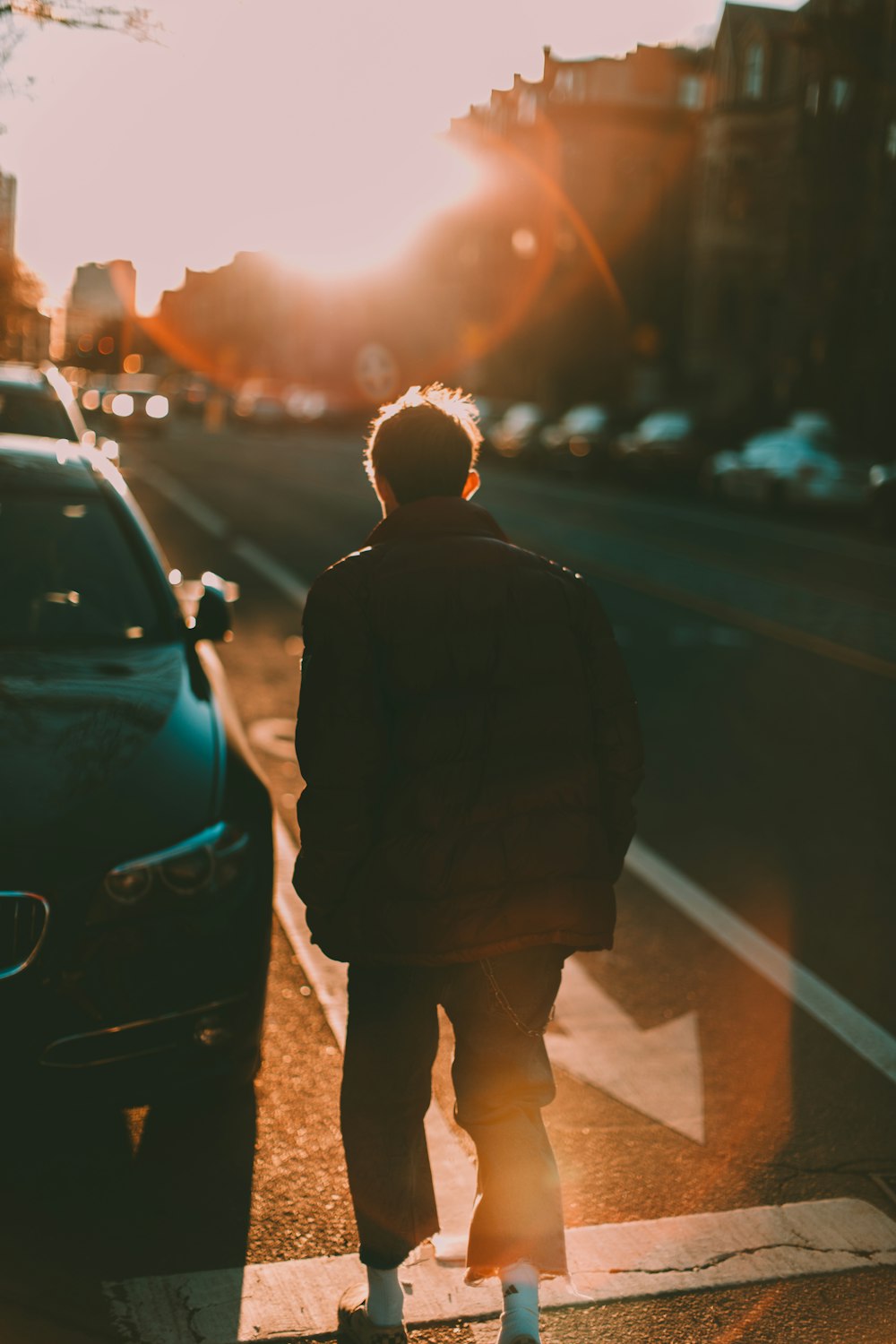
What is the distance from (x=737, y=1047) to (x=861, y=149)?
36705 millimetres

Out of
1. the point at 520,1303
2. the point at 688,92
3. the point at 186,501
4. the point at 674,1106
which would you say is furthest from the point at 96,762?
the point at 688,92

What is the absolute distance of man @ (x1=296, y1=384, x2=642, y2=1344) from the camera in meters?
2.82

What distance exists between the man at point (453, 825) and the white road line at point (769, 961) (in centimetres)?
189

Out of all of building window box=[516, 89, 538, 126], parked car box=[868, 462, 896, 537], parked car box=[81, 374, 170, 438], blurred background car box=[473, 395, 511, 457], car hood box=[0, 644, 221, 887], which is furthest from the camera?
building window box=[516, 89, 538, 126]

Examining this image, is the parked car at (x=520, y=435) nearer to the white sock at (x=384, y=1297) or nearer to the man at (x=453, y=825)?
the man at (x=453, y=825)

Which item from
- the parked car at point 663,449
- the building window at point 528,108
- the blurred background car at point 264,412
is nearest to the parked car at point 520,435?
the parked car at point 663,449

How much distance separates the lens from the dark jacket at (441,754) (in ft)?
9.21

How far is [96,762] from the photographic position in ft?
12.5

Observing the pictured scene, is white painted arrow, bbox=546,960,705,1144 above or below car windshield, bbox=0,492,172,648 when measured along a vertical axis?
below

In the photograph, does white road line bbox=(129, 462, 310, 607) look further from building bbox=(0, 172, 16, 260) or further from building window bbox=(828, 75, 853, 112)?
building window bbox=(828, 75, 853, 112)

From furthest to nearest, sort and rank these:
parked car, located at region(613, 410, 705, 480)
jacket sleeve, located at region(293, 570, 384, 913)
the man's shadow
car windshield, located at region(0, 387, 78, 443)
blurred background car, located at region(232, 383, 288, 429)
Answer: blurred background car, located at region(232, 383, 288, 429)
parked car, located at region(613, 410, 705, 480)
car windshield, located at region(0, 387, 78, 443)
the man's shadow
jacket sleeve, located at region(293, 570, 384, 913)

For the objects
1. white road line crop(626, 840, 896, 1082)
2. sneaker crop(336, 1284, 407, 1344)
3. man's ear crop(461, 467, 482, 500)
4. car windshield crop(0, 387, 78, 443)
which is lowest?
white road line crop(626, 840, 896, 1082)

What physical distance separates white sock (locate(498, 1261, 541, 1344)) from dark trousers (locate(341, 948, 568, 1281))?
2cm

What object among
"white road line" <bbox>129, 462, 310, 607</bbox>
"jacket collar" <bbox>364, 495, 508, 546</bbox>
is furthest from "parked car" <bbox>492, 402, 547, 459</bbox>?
"jacket collar" <bbox>364, 495, 508, 546</bbox>
